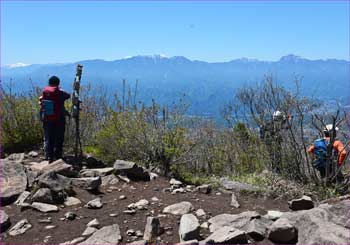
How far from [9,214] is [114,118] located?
148 inches

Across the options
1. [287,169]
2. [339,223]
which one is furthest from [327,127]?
[339,223]

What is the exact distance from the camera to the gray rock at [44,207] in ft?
20.7

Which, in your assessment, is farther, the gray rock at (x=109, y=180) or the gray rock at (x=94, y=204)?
the gray rock at (x=109, y=180)

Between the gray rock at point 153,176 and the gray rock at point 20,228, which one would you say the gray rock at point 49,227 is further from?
the gray rock at point 153,176

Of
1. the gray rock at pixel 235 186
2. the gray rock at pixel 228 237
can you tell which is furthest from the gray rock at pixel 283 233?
the gray rock at pixel 235 186

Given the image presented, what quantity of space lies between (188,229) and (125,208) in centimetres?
150

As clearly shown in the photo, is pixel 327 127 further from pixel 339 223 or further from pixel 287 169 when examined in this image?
pixel 339 223

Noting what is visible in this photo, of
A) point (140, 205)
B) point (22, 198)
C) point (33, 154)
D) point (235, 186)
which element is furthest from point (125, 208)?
point (33, 154)

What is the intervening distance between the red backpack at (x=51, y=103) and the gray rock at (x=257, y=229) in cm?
497

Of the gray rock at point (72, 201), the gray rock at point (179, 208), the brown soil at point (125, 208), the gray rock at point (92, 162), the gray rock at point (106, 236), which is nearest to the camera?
the gray rock at point (106, 236)

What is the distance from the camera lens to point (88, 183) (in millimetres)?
7324

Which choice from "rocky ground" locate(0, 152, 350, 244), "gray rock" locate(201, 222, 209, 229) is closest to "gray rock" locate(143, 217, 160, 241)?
"rocky ground" locate(0, 152, 350, 244)

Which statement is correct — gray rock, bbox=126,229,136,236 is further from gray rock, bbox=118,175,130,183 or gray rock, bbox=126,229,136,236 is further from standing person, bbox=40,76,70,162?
standing person, bbox=40,76,70,162

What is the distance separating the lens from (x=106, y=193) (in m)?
7.30
